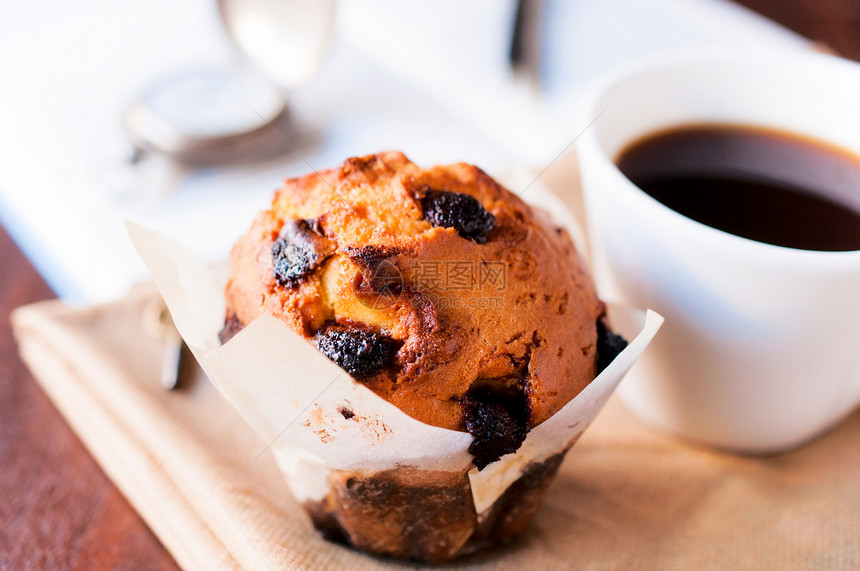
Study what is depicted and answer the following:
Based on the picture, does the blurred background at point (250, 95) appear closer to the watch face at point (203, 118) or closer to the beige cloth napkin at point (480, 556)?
the watch face at point (203, 118)

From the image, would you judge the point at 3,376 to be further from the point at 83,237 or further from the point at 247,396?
the point at 247,396

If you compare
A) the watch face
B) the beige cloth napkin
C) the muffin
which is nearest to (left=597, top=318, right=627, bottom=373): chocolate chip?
the muffin

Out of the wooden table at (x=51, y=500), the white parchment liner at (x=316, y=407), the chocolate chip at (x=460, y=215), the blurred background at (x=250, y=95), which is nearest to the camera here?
the white parchment liner at (x=316, y=407)

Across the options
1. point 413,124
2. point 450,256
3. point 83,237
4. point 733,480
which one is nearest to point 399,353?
point 450,256

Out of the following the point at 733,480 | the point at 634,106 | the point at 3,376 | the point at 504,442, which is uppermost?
the point at 634,106

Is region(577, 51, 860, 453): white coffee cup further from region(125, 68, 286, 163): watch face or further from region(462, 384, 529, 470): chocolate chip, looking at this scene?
region(125, 68, 286, 163): watch face

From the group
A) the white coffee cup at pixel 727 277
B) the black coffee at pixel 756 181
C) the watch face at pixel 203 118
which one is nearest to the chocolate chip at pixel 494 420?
the white coffee cup at pixel 727 277

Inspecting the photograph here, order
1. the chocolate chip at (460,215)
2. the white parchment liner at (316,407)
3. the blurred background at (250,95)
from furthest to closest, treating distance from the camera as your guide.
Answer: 1. the blurred background at (250,95)
2. the chocolate chip at (460,215)
3. the white parchment liner at (316,407)
